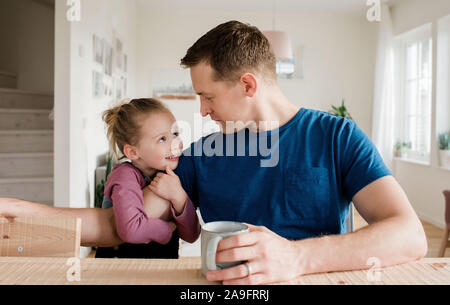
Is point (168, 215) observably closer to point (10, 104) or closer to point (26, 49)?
point (10, 104)

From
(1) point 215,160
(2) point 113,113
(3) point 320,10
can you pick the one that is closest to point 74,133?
(2) point 113,113

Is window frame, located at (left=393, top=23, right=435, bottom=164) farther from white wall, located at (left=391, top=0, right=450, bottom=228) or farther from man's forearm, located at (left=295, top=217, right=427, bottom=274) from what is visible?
man's forearm, located at (left=295, top=217, right=427, bottom=274)

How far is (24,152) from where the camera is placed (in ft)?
13.1

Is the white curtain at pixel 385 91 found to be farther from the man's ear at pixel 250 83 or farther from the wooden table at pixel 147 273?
the wooden table at pixel 147 273

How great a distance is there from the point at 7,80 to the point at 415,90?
5.36 meters

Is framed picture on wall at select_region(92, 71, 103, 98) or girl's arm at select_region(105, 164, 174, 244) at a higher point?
framed picture on wall at select_region(92, 71, 103, 98)

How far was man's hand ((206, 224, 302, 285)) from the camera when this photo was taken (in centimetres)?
73

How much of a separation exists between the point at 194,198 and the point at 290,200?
0.35m

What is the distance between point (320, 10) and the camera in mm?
6520

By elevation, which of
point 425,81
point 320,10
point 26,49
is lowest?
point 425,81

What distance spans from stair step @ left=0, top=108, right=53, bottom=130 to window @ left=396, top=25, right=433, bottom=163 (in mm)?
4354

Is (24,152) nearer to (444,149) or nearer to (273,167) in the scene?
(273,167)

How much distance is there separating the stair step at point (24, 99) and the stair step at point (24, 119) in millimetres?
463

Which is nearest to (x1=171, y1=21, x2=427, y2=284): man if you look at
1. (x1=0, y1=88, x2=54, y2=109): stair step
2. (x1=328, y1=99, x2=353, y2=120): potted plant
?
(x1=0, y1=88, x2=54, y2=109): stair step
